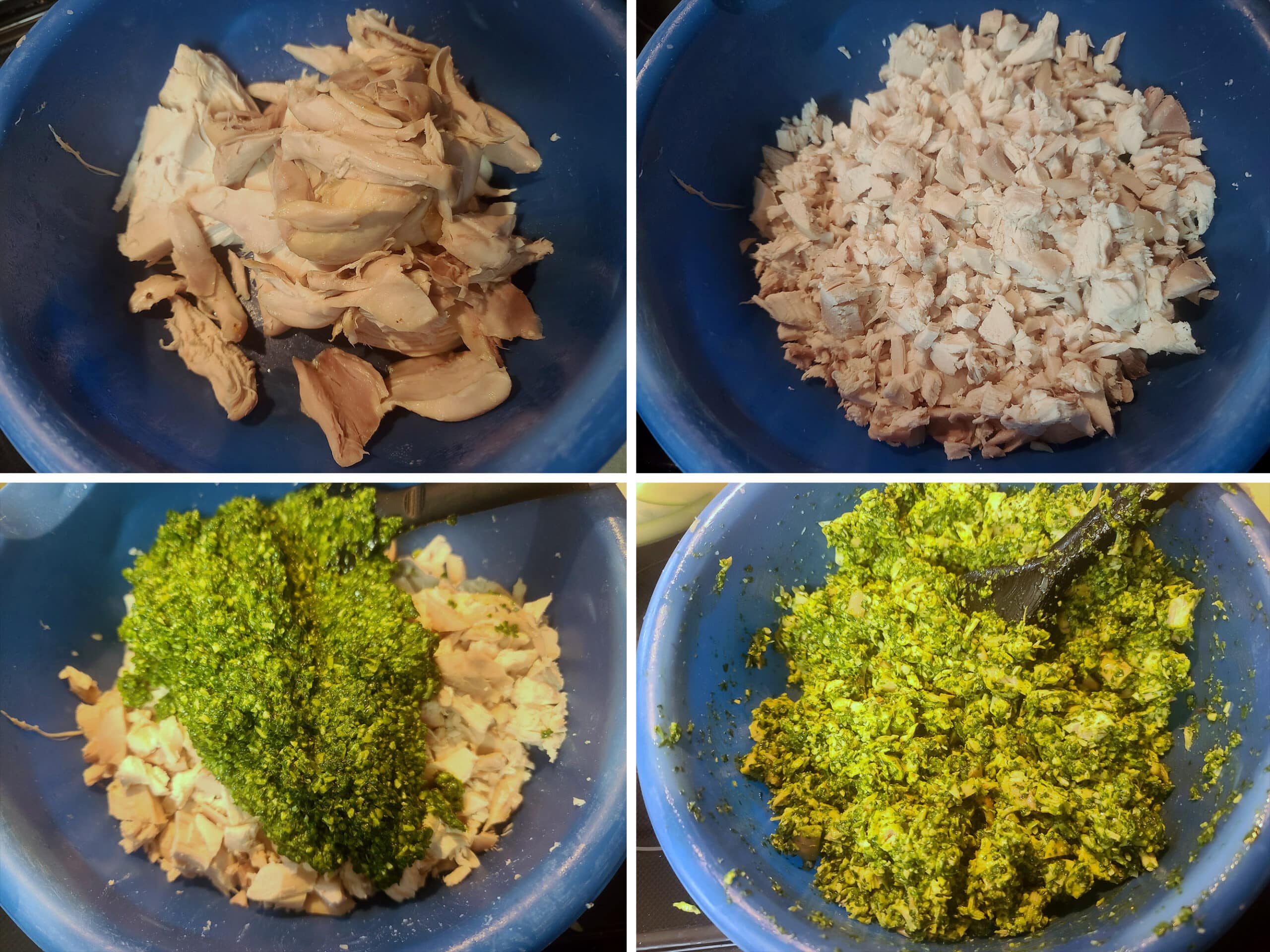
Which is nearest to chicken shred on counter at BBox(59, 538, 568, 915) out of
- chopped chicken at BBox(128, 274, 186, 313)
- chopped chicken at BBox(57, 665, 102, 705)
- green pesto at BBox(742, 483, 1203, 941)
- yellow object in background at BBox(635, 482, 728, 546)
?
chopped chicken at BBox(57, 665, 102, 705)

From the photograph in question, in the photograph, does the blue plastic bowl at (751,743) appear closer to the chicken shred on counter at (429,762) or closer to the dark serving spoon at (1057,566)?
the dark serving spoon at (1057,566)

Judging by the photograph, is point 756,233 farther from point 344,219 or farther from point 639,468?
point 344,219

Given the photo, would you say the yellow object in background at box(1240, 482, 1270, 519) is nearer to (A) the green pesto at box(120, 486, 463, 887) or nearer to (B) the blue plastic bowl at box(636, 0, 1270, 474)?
(B) the blue plastic bowl at box(636, 0, 1270, 474)

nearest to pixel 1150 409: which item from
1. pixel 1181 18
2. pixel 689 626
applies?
pixel 1181 18

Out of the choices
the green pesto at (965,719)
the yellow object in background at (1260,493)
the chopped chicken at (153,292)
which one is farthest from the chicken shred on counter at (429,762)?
the yellow object in background at (1260,493)


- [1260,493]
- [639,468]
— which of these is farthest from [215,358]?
[1260,493]

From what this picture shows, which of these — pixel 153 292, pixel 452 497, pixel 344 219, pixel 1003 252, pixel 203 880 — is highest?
pixel 1003 252

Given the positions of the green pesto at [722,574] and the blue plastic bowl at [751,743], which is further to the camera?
the green pesto at [722,574]
